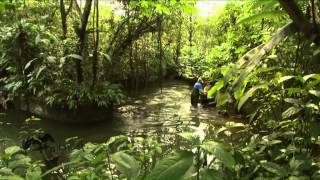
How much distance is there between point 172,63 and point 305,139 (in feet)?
61.4

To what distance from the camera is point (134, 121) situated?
1060 centimetres

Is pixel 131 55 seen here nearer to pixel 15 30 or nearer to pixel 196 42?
pixel 15 30

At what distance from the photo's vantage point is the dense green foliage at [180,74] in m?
1.56

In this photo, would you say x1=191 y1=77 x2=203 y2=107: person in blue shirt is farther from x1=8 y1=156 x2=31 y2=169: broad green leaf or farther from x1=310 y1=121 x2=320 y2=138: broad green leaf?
x1=310 y1=121 x2=320 y2=138: broad green leaf

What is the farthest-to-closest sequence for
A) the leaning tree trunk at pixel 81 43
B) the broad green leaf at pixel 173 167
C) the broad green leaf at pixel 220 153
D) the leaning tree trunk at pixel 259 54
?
the leaning tree trunk at pixel 81 43, the leaning tree trunk at pixel 259 54, the broad green leaf at pixel 220 153, the broad green leaf at pixel 173 167

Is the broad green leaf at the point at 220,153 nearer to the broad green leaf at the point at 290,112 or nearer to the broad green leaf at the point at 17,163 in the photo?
the broad green leaf at the point at 290,112

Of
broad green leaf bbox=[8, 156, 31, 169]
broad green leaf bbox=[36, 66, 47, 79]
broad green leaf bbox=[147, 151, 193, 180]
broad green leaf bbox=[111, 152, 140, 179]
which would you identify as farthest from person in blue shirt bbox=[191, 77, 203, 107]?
broad green leaf bbox=[147, 151, 193, 180]

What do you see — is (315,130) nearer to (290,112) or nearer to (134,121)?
(290,112)

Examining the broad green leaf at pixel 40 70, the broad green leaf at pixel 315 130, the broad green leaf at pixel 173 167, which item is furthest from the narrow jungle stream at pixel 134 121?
the broad green leaf at pixel 173 167

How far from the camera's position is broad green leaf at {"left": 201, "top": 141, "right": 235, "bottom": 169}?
134 centimetres

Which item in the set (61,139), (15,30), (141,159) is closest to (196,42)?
(15,30)

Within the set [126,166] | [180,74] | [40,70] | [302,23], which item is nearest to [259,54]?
[302,23]

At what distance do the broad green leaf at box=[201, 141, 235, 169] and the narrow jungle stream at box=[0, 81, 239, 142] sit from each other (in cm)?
766

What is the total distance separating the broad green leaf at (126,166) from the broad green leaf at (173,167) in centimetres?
27
